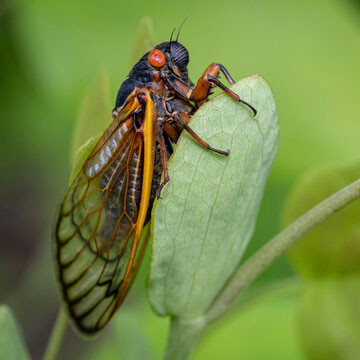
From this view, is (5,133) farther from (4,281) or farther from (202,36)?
(202,36)

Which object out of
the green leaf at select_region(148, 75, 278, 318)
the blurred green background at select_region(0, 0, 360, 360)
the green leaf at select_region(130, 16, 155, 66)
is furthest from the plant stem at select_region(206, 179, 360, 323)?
the blurred green background at select_region(0, 0, 360, 360)

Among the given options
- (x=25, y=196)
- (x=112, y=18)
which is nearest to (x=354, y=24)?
(x=112, y=18)

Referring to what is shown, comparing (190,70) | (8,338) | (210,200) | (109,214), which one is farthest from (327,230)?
(190,70)

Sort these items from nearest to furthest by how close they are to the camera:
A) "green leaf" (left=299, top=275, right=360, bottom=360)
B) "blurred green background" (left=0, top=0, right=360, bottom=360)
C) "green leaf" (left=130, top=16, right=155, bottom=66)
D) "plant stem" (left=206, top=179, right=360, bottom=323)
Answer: "plant stem" (left=206, top=179, right=360, bottom=323) < "green leaf" (left=130, top=16, right=155, bottom=66) < "green leaf" (left=299, top=275, right=360, bottom=360) < "blurred green background" (left=0, top=0, right=360, bottom=360)

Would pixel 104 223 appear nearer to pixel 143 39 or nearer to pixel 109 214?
pixel 109 214

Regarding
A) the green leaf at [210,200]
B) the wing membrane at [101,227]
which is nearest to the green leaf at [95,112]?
the wing membrane at [101,227]

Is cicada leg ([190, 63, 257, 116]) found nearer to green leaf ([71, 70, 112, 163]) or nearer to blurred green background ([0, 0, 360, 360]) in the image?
green leaf ([71, 70, 112, 163])
